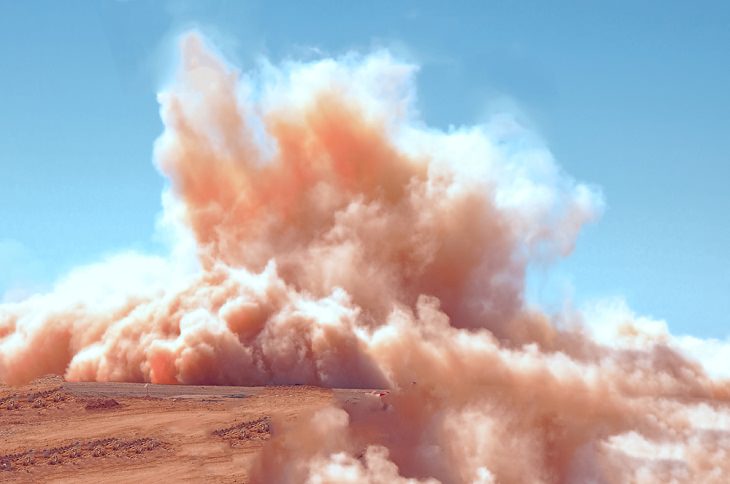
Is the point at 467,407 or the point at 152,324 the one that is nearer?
the point at 467,407

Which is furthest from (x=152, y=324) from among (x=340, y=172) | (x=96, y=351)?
(x=340, y=172)

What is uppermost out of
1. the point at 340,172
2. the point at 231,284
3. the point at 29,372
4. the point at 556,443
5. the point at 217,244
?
the point at 340,172

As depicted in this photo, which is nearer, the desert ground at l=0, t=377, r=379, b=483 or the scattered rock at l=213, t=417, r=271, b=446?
the desert ground at l=0, t=377, r=379, b=483

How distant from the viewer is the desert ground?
111 feet

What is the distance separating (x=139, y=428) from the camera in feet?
132

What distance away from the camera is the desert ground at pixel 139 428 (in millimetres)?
33938

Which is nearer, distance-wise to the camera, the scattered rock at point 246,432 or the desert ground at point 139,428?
the desert ground at point 139,428

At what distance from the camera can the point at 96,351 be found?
57.1 metres

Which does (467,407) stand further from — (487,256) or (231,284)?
(487,256)

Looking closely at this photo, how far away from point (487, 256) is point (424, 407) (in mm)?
45055

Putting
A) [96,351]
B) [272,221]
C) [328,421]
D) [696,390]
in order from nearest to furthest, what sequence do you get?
1. [328,421]
2. [96,351]
3. [696,390]
4. [272,221]

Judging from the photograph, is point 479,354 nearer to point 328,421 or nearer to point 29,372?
point 328,421

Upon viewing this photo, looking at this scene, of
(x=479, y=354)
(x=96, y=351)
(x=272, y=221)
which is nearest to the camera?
(x=479, y=354)

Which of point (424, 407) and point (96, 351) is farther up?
point (96, 351)
